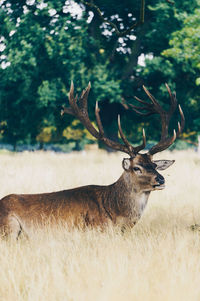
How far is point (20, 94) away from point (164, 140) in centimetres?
1621

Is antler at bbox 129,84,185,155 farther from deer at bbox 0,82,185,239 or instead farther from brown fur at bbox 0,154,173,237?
brown fur at bbox 0,154,173,237

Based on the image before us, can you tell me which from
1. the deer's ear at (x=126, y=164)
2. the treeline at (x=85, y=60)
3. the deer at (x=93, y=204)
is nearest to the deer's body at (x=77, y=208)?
the deer at (x=93, y=204)

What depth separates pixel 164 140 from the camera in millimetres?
6629

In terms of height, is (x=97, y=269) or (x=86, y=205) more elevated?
(x=97, y=269)

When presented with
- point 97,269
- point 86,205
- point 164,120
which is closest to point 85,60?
point 164,120

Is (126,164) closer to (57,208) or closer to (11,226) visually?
(57,208)

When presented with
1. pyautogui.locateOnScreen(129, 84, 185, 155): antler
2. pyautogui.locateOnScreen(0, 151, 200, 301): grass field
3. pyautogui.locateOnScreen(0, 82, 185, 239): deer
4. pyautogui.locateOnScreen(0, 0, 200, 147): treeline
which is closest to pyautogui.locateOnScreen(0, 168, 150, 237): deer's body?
pyautogui.locateOnScreen(0, 82, 185, 239): deer

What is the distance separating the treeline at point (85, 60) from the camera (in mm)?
20281

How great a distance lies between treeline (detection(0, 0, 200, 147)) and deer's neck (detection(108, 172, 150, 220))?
13.0m

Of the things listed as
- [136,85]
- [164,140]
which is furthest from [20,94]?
[164,140]

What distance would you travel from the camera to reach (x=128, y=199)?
6156mm

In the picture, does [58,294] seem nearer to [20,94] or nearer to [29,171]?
[29,171]

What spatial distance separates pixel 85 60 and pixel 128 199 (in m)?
15.8

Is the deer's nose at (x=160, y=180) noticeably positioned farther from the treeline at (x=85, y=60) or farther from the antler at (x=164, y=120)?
the treeline at (x=85, y=60)
